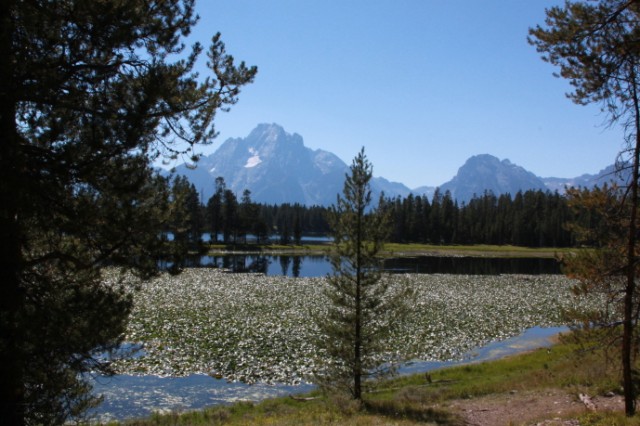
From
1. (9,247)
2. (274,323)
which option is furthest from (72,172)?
(274,323)

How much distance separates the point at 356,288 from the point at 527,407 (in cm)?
691

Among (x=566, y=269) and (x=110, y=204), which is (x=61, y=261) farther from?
(x=566, y=269)

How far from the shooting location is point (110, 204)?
7641 millimetres

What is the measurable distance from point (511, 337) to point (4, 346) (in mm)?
29446

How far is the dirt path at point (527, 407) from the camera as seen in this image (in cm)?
1281

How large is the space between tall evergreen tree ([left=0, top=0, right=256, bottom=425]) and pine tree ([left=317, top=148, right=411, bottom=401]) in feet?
31.2

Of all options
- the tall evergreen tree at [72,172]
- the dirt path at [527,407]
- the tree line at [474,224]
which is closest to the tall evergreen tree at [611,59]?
the dirt path at [527,407]

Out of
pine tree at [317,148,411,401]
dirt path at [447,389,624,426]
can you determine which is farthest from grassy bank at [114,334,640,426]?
pine tree at [317,148,411,401]

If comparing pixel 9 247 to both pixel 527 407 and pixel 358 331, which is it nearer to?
pixel 358 331

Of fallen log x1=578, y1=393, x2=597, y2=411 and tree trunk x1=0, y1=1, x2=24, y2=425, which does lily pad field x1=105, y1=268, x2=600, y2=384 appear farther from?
fallen log x1=578, y1=393, x2=597, y2=411

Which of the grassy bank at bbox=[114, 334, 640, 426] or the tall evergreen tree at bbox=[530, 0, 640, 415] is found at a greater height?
the tall evergreen tree at bbox=[530, 0, 640, 415]

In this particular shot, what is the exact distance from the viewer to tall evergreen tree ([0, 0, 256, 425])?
6.32 m

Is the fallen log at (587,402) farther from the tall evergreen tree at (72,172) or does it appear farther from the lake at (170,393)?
the tall evergreen tree at (72,172)

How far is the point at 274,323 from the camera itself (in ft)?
96.5
